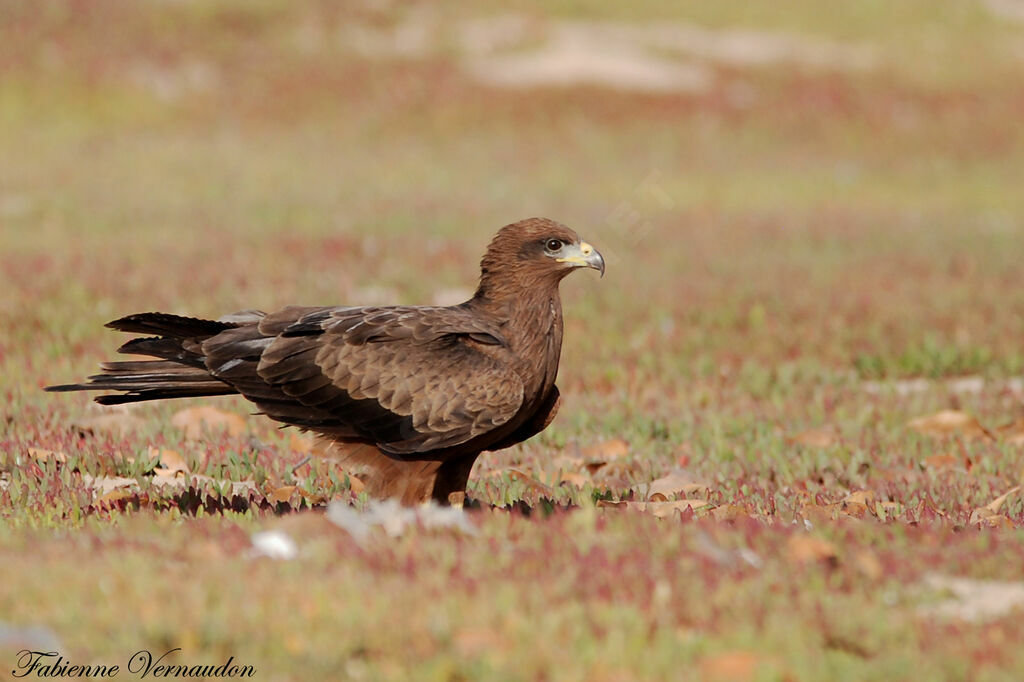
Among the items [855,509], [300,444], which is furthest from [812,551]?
[300,444]

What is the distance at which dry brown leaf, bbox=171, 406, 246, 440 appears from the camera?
30.9 ft

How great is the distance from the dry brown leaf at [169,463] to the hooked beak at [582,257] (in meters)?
2.44

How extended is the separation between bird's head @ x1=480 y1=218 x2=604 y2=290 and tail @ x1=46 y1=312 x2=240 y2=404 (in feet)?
4.77

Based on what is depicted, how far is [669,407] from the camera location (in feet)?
36.2

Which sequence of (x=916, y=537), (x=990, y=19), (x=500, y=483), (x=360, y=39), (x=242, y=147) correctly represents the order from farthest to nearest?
(x=990, y=19), (x=360, y=39), (x=242, y=147), (x=500, y=483), (x=916, y=537)

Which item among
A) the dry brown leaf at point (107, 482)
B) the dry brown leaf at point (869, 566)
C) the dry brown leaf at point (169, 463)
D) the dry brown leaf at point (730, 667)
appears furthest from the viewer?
the dry brown leaf at point (169, 463)

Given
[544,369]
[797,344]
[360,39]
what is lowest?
[797,344]

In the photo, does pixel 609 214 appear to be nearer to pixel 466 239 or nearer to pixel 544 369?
pixel 466 239

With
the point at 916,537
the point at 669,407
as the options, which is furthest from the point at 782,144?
the point at 916,537

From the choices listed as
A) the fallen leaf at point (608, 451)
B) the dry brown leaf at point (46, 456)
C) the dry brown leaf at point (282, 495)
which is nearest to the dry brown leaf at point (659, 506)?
the dry brown leaf at point (282, 495)

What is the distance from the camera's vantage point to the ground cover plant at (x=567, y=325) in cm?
470

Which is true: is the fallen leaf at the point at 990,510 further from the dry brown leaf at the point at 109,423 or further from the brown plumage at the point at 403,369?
the dry brown leaf at the point at 109,423

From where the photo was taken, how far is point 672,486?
7926 mm

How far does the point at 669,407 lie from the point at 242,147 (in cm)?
2226
